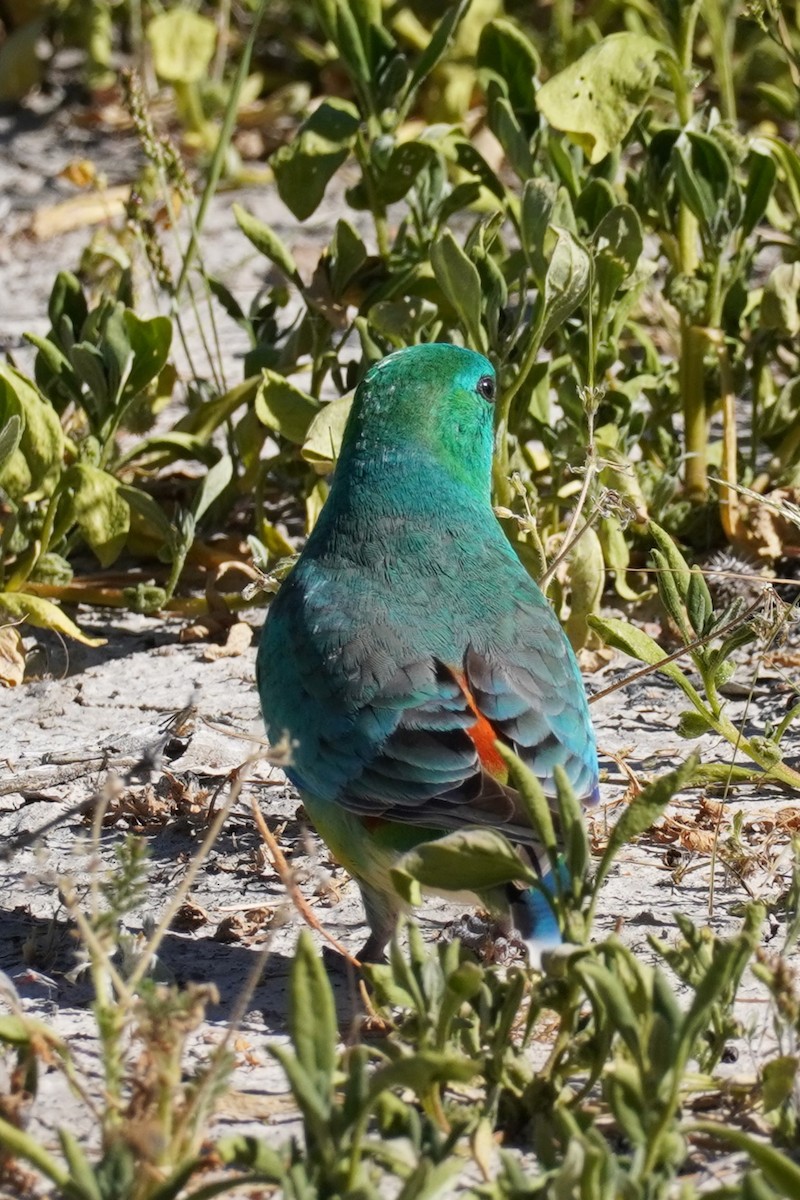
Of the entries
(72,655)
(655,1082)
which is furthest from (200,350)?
(655,1082)

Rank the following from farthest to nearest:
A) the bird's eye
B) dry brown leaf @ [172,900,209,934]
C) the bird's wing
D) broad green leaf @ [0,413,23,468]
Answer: broad green leaf @ [0,413,23,468] < the bird's eye < dry brown leaf @ [172,900,209,934] < the bird's wing

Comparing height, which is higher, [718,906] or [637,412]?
[637,412]

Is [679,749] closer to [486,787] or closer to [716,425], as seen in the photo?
[486,787]

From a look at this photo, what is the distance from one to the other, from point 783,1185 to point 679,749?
72.6 inches

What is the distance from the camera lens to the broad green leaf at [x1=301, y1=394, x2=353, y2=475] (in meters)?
4.07

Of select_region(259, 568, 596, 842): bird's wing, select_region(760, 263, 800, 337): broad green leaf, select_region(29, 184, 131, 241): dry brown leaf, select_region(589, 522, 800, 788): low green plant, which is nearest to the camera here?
select_region(259, 568, 596, 842): bird's wing

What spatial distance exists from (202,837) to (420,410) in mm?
1030

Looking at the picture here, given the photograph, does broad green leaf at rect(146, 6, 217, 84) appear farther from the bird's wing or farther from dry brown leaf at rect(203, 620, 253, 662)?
the bird's wing

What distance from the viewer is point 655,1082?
7.52ft

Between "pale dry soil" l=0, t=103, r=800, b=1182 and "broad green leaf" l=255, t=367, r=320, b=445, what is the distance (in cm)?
57

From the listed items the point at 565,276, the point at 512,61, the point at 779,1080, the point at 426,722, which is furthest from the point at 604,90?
the point at 779,1080

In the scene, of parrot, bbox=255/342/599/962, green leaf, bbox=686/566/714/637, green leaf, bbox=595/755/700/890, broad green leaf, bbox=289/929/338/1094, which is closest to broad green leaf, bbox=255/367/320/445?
parrot, bbox=255/342/599/962

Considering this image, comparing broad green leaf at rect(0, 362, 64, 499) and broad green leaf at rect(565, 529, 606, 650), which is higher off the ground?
broad green leaf at rect(0, 362, 64, 499)

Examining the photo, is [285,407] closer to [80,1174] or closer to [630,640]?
[630,640]
